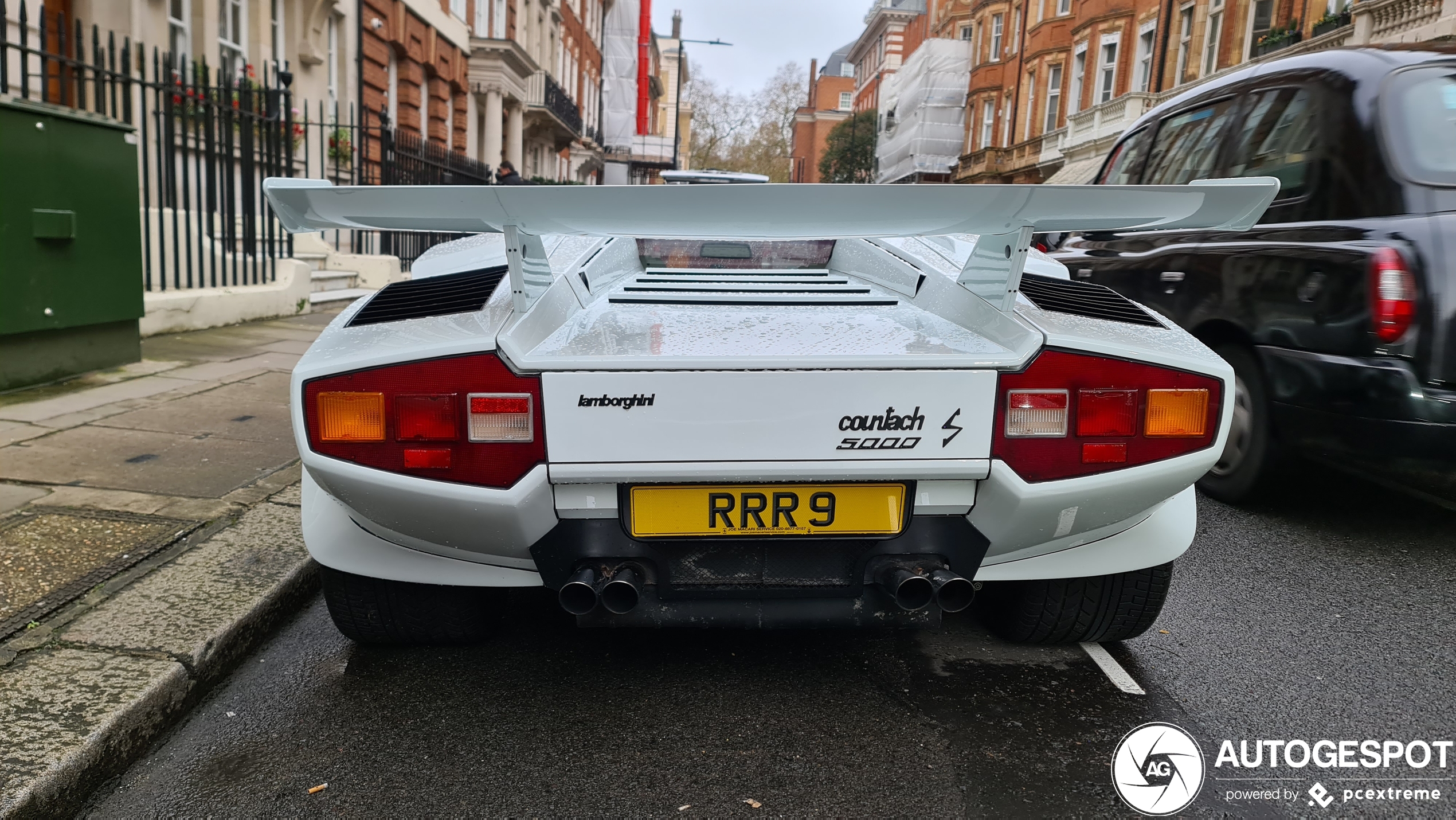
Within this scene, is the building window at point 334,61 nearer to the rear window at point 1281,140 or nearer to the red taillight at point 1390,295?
the rear window at point 1281,140

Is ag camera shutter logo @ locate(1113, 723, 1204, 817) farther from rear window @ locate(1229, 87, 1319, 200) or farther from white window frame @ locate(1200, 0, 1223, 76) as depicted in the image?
white window frame @ locate(1200, 0, 1223, 76)

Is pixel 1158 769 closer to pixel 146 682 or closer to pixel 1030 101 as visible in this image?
pixel 146 682

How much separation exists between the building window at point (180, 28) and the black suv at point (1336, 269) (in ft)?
35.7

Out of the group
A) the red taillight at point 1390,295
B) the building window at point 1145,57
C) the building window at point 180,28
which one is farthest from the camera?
the building window at point 1145,57

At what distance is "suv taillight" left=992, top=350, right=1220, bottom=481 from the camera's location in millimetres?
1999

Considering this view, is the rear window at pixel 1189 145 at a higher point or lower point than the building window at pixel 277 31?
lower

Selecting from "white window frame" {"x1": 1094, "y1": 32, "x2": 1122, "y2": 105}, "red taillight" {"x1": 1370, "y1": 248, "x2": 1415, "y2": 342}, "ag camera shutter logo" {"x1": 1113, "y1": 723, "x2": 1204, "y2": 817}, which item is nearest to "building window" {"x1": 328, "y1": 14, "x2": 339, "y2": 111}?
"red taillight" {"x1": 1370, "y1": 248, "x2": 1415, "y2": 342}

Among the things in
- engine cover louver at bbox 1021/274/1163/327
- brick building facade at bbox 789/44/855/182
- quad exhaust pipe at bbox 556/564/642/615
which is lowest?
quad exhaust pipe at bbox 556/564/642/615

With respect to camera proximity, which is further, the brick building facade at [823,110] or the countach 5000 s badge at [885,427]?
the brick building facade at [823,110]

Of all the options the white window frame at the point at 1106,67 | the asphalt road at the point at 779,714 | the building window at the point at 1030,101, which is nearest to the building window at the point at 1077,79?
the white window frame at the point at 1106,67

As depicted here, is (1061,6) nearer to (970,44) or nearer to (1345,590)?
(970,44)

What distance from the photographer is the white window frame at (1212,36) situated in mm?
24344

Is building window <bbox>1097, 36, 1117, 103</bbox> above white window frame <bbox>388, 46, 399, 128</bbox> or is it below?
above

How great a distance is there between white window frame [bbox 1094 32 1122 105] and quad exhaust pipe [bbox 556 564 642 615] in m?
32.0
